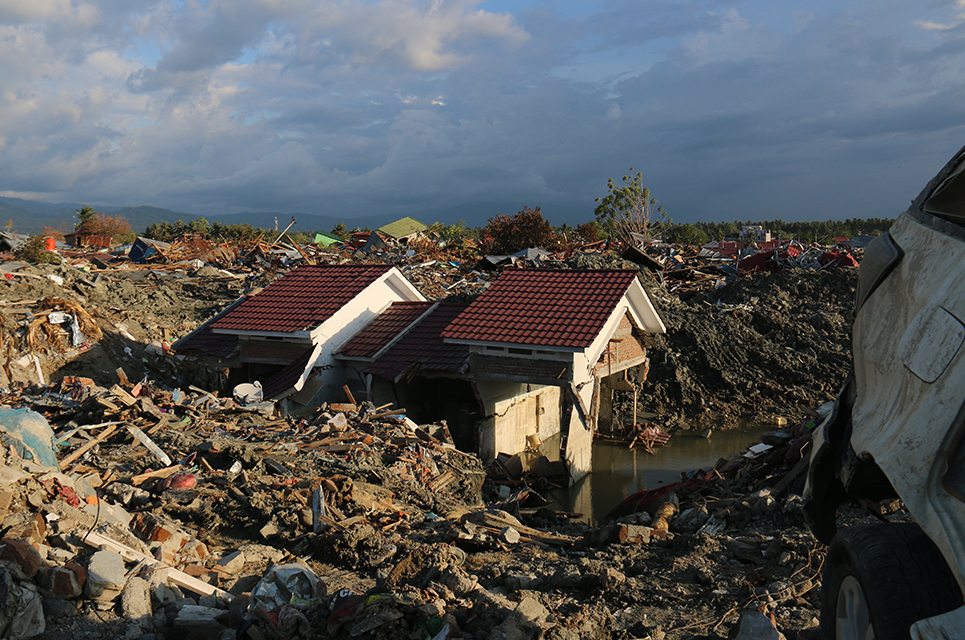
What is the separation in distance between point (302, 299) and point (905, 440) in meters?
17.3

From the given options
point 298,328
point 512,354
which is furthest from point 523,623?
point 298,328

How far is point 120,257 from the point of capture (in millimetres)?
38906

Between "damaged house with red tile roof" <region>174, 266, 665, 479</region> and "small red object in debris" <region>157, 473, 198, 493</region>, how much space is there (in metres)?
6.06

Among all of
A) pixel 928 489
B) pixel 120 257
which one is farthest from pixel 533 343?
pixel 120 257

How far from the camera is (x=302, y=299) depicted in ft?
60.1

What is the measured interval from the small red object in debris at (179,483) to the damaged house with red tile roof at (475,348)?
606 cm

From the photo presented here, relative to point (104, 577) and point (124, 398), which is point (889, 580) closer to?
point (104, 577)

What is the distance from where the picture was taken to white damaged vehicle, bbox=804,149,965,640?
7.89 ft

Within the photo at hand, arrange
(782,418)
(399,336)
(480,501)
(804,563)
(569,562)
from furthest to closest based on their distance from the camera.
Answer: (782,418) < (399,336) < (480,501) < (569,562) < (804,563)

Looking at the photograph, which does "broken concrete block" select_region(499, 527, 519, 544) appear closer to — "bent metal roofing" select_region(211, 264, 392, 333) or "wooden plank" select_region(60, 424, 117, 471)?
"wooden plank" select_region(60, 424, 117, 471)

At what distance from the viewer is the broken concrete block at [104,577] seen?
5805 mm

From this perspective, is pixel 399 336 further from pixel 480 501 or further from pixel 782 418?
pixel 782 418

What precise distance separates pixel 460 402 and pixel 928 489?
1556cm

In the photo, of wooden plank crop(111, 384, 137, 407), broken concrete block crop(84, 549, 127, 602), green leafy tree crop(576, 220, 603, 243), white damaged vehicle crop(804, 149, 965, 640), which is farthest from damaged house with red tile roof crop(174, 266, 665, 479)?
green leafy tree crop(576, 220, 603, 243)
